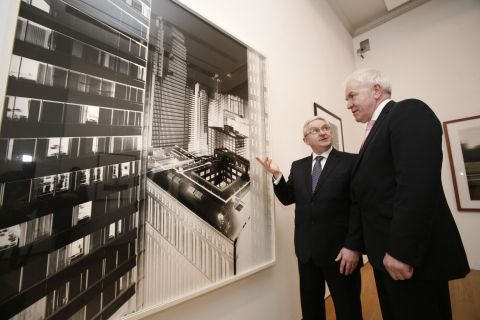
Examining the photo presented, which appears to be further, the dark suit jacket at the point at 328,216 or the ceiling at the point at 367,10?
the ceiling at the point at 367,10

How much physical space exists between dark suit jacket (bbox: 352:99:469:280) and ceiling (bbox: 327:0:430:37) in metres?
3.21

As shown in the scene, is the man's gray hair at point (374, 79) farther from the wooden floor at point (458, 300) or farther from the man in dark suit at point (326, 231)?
the wooden floor at point (458, 300)

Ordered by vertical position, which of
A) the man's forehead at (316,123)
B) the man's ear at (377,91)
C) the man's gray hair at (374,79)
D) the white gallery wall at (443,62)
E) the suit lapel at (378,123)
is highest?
the white gallery wall at (443,62)

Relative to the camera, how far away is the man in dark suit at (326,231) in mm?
1178

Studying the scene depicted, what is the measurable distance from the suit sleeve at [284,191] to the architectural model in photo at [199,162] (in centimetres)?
9

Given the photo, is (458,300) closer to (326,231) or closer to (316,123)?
(326,231)

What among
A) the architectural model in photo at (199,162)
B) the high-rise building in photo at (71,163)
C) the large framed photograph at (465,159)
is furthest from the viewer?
the large framed photograph at (465,159)

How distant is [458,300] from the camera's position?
1996 millimetres

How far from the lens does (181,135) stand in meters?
1.06

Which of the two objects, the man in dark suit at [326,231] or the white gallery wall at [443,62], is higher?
the white gallery wall at [443,62]

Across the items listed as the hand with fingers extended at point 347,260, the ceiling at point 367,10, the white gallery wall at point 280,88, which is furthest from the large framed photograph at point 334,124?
the ceiling at point 367,10

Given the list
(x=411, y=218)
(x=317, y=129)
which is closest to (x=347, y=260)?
(x=411, y=218)

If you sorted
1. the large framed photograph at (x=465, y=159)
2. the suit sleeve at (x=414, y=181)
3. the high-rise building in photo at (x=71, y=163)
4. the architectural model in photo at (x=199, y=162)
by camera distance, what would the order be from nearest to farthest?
the high-rise building in photo at (x=71, y=163) → the suit sleeve at (x=414, y=181) → the architectural model in photo at (x=199, y=162) → the large framed photograph at (x=465, y=159)

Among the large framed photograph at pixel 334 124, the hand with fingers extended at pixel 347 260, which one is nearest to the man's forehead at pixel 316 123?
the hand with fingers extended at pixel 347 260
